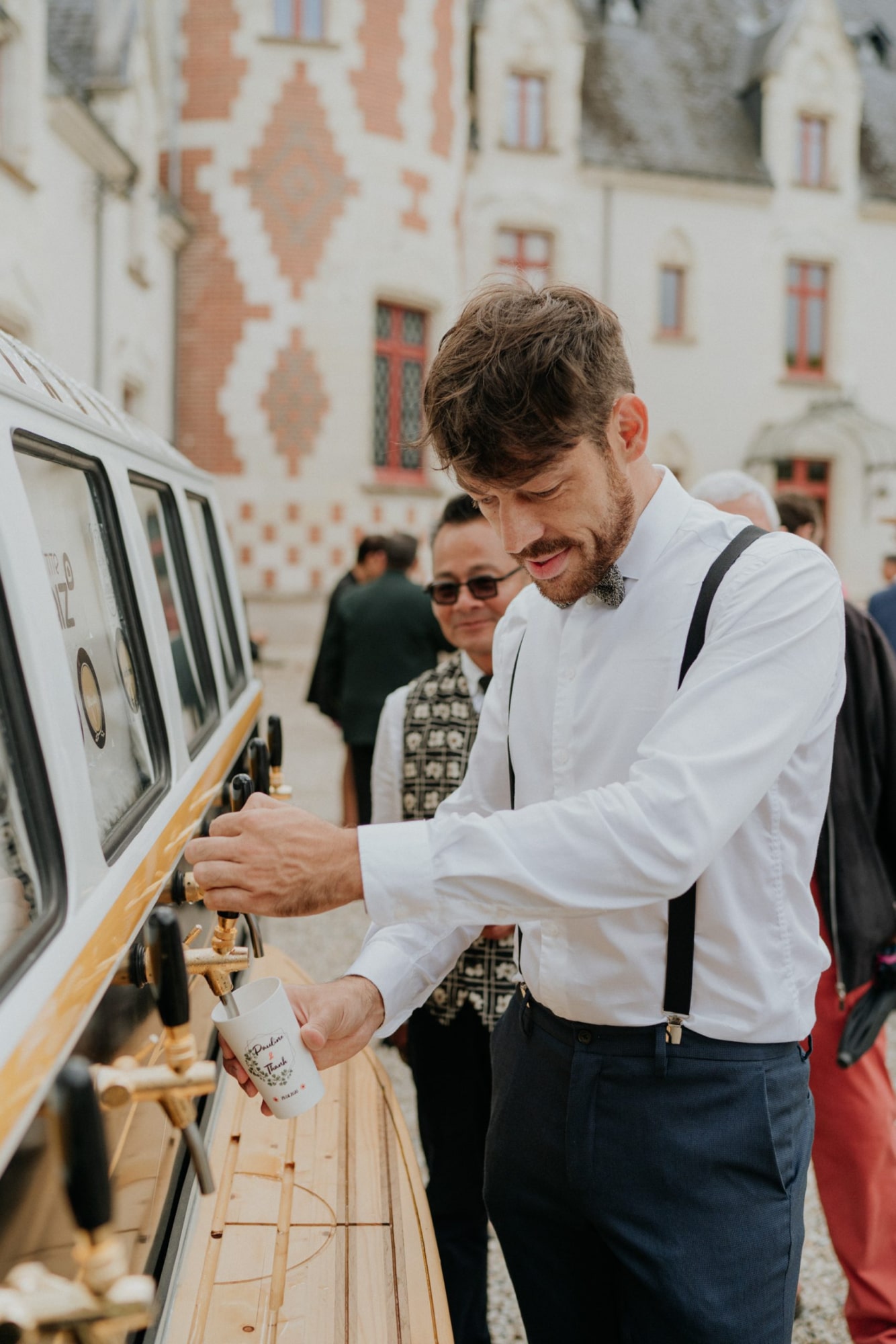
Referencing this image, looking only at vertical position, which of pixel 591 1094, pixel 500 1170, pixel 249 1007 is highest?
pixel 249 1007

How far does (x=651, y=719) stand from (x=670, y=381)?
22.6 m

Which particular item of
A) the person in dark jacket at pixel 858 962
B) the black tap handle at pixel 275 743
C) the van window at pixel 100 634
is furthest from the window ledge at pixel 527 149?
the van window at pixel 100 634

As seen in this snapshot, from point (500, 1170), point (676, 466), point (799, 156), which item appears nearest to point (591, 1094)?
point (500, 1170)

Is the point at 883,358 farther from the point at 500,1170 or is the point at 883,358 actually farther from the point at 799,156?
the point at 500,1170

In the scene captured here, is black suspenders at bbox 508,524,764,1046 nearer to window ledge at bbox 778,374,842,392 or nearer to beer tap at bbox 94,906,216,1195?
beer tap at bbox 94,906,216,1195

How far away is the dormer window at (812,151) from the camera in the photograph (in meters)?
23.8

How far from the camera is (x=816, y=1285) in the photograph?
3395mm

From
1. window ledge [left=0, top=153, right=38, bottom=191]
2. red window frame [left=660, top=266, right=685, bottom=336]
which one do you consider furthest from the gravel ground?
red window frame [left=660, top=266, right=685, bottom=336]

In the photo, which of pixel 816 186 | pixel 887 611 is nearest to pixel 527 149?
pixel 816 186

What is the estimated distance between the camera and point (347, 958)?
5.78m

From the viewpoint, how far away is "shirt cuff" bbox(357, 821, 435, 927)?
4.66 feet

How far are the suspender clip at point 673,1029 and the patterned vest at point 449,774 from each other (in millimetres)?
1016

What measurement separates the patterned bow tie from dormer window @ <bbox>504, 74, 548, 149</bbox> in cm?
2203

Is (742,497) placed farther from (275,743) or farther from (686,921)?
(686,921)
